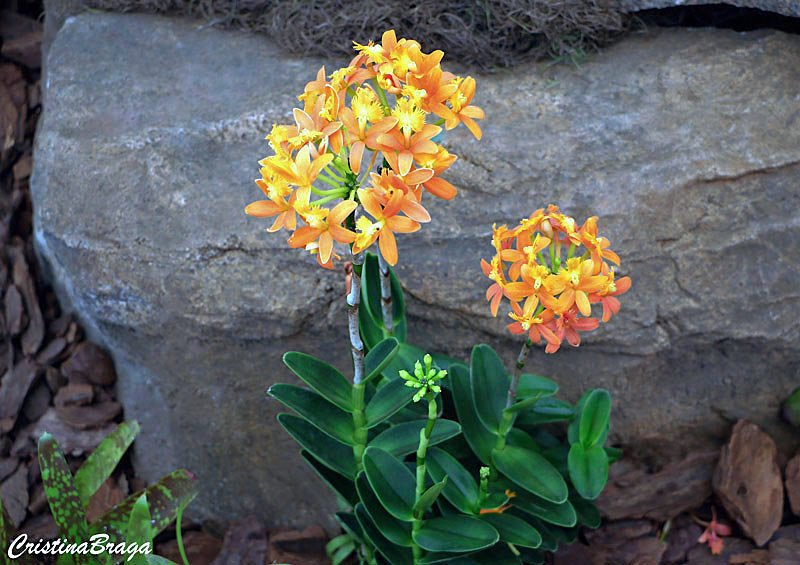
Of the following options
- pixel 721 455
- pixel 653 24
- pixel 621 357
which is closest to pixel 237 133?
pixel 621 357

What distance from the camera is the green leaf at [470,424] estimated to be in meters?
2.31

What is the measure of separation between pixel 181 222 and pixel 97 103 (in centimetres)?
83

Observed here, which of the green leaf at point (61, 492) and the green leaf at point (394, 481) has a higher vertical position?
the green leaf at point (394, 481)

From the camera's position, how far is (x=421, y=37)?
3.21 m

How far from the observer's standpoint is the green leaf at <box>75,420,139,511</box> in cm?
242

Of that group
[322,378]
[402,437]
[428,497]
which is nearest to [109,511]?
[322,378]

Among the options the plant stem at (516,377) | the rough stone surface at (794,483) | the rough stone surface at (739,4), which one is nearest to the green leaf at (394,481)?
the plant stem at (516,377)

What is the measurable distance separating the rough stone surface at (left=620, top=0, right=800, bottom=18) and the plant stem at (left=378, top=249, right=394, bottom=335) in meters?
1.77

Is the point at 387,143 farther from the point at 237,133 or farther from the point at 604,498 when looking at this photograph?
the point at 604,498

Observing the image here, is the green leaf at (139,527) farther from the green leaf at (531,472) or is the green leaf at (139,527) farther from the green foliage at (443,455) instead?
the green leaf at (531,472)

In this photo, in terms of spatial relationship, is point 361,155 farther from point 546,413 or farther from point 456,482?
point 546,413

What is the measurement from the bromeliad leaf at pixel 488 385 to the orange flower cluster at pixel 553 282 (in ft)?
1.19

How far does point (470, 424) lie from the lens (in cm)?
232

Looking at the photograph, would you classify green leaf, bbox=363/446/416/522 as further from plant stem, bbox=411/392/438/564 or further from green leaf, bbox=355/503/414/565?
green leaf, bbox=355/503/414/565
